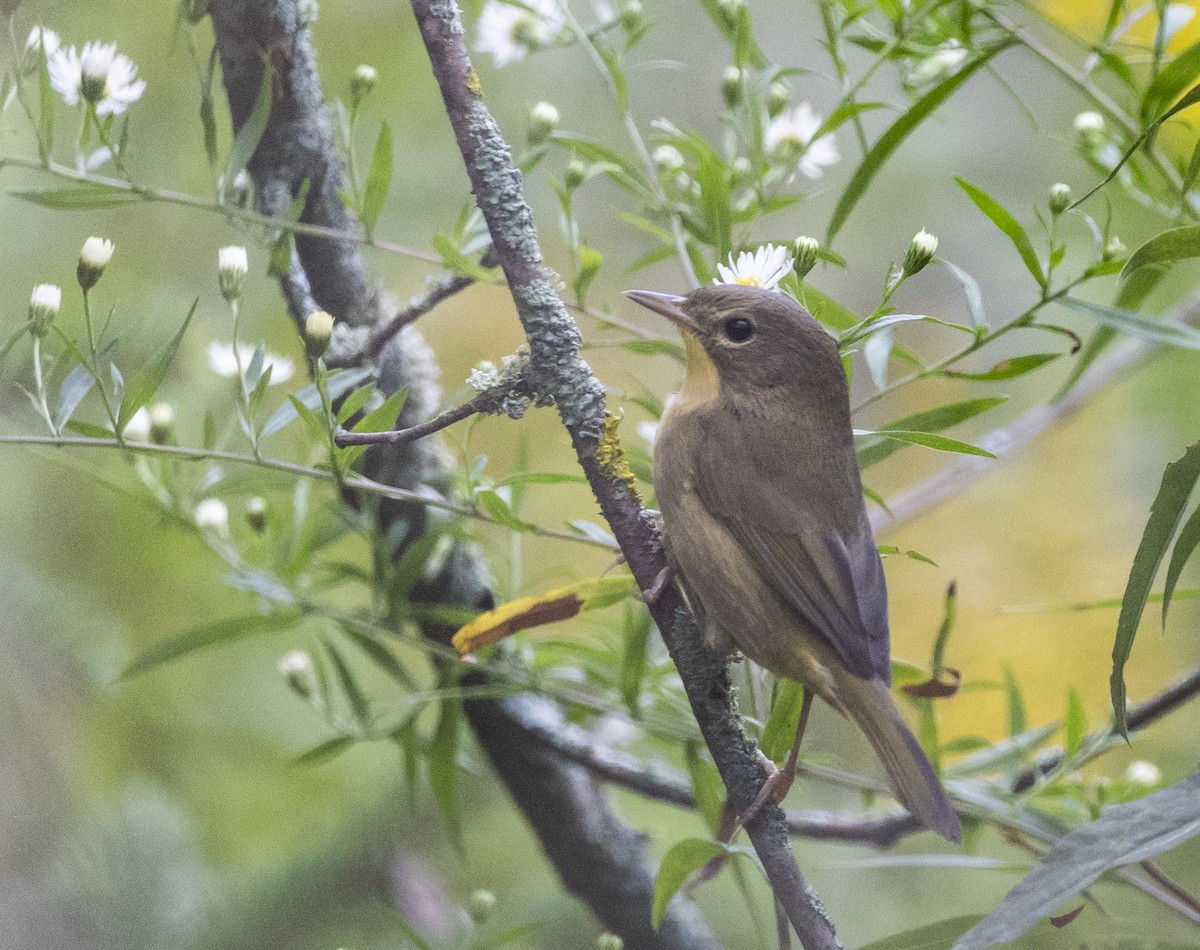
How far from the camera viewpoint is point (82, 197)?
1306 mm

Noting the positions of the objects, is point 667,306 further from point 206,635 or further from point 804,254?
point 206,635

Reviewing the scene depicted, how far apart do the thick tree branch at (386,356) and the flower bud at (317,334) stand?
0.33 m

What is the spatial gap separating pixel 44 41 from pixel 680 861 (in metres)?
1.04

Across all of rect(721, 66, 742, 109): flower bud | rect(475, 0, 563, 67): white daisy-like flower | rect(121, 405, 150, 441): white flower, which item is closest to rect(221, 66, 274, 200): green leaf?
rect(121, 405, 150, 441): white flower

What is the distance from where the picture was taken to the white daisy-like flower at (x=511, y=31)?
1.60m

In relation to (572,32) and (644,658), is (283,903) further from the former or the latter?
(572,32)

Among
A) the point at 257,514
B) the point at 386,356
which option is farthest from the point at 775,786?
the point at 386,356

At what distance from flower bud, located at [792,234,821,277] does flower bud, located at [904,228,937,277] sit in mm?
92

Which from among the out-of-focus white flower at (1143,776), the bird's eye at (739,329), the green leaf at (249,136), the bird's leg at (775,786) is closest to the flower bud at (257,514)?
the green leaf at (249,136)

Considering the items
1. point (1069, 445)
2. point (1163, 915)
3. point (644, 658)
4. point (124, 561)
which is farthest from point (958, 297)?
point (124, 561)

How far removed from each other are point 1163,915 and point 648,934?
2.53 feet

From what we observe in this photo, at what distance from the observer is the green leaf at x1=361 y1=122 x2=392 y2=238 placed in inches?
52.7

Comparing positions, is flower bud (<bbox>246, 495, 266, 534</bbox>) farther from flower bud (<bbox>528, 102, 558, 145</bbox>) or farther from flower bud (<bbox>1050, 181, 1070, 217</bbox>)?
flower bud (<bbox>1050, 181, 1070, 217</bbox>)

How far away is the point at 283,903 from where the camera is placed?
171cm
